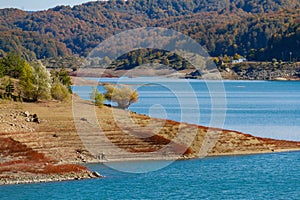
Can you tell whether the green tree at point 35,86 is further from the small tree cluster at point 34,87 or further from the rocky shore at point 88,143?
the rocky shore at point 88,143

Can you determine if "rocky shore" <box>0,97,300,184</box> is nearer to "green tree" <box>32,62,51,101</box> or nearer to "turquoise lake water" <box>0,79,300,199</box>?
"turquoise lake water" <box>0,79,300,199</box>

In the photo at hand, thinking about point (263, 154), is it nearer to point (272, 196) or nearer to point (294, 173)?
point (294, 173)

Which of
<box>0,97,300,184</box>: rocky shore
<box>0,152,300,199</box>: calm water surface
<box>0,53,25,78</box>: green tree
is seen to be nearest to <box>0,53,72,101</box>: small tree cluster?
<box>0,53,25,78</box>: green tree

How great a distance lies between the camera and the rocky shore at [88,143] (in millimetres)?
42750

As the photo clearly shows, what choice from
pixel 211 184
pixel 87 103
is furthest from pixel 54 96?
pixel 211 184

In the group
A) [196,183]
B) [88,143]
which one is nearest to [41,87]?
[88,143]

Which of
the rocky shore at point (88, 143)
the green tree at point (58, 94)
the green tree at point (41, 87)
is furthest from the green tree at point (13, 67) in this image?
the rocky shore at point (88, 143)

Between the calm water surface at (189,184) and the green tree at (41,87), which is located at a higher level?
the green tree at (41,87)

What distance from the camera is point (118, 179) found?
41625mm

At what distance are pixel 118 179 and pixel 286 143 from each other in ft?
62.1

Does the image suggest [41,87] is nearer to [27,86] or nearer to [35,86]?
[35,86]

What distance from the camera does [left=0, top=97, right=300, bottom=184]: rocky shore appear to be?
42750 millimetres

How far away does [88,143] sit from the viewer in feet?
163

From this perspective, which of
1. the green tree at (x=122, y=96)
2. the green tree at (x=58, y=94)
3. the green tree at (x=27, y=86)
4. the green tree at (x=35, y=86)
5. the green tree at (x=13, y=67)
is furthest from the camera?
the green tree at (x=13, y=67)
